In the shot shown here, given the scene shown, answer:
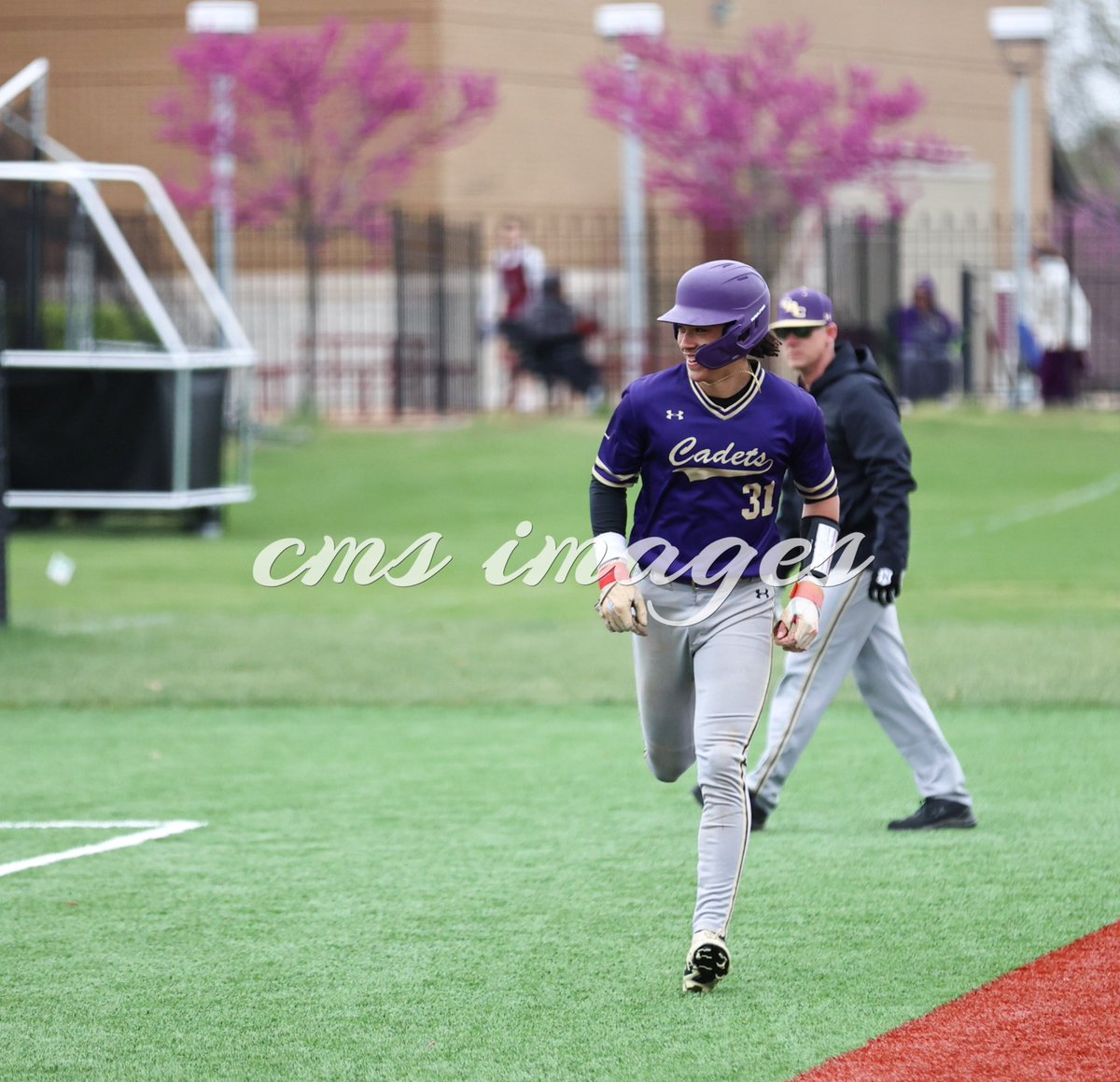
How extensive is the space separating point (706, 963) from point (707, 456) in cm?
139

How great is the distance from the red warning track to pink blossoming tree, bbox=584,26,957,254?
24.5 m

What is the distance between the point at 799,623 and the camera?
5645mm

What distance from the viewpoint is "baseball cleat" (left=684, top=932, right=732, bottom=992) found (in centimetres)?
539

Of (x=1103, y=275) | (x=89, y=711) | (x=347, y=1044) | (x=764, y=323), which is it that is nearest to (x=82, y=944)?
(x=347, y=1044)

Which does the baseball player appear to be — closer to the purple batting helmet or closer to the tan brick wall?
the purple batting helmet

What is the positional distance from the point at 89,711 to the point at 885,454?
5294mm

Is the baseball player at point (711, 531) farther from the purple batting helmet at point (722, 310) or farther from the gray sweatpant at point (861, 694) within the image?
the gray sweatpant at point (861, 694)

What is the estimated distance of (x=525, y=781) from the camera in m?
8.77

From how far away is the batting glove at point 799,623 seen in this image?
5.62 metres

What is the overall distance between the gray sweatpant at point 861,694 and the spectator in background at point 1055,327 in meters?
20.4

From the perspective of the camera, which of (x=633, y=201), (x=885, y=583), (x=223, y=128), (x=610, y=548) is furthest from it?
(x=633, y=201)

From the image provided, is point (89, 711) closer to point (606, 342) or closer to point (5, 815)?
point (5, 815)

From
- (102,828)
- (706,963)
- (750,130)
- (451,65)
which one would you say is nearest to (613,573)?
(706,963)

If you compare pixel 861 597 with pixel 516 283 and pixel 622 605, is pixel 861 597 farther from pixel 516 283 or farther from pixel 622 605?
pixel 516 283
